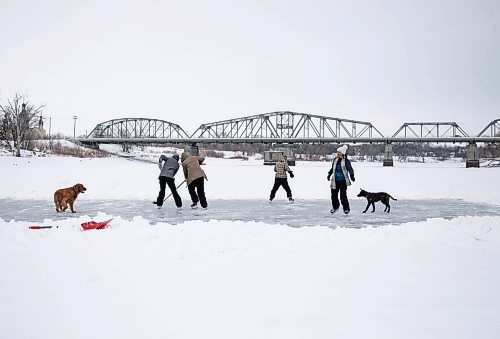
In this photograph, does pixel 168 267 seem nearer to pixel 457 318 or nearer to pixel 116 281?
pixel 116 281

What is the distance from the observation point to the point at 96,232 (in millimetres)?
6867

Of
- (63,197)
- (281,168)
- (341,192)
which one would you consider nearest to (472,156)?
(281,168)

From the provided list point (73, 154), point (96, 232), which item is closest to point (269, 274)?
point (96, 232)

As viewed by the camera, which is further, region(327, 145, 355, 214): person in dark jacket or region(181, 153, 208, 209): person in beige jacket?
region(181, 153, 208, 209): person in beige jacket

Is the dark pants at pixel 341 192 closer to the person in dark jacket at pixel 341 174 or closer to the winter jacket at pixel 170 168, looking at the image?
the person in dark jacket at pixel 341 174

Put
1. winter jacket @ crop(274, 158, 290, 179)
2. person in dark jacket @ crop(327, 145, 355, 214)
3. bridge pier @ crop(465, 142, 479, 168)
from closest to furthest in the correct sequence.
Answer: person in dark jacket @ crop(327, 145, 355, 214) → winter jacket @ crop(274, 158, 290, 179) → bridge pier @ crop(465, 142, 479, 168)

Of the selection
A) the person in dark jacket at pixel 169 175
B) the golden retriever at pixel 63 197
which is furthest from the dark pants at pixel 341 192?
the golden retriever at pixel 63 197

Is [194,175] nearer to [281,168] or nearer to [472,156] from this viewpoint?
[281,168]

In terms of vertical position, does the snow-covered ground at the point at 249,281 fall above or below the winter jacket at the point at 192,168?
below

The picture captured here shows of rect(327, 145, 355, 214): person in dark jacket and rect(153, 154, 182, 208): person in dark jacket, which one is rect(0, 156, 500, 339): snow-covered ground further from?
rect(153, 154, 182, 208): person in dark jacket

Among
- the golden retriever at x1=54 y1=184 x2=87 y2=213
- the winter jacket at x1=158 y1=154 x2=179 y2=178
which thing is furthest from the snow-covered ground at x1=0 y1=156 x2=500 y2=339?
the winter jacket at x1=158 y1=154 x2=179 y2=178

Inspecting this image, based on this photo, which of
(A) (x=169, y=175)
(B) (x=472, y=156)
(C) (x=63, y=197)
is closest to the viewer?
(C) (x=63, y=197)

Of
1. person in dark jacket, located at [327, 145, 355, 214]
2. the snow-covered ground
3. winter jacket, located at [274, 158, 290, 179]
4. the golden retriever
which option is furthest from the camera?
winter jacket, located at [274, 158, 290, 179]

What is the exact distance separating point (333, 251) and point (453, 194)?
13892mm
